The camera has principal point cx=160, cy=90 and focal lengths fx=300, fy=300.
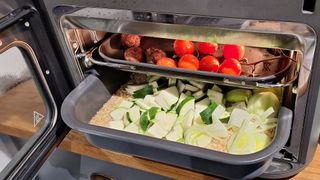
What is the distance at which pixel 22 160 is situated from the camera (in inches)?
30.8

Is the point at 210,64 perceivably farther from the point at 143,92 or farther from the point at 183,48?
the point at 143,92

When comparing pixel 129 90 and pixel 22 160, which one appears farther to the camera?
pixel 129 90

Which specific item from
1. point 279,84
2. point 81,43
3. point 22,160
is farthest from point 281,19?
point 22,160

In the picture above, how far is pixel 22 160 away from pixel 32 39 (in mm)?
318

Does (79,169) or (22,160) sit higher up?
(22,160)

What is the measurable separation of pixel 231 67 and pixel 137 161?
0.36m

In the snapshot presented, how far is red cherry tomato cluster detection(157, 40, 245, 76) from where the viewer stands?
773 mm

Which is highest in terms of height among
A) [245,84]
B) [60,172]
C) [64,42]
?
[64,42]

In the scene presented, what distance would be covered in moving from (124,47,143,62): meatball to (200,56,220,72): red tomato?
0.62ft

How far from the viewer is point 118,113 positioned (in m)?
0.88

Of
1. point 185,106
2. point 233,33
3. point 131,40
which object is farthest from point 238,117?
point 131,40

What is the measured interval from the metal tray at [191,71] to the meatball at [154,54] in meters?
0.05

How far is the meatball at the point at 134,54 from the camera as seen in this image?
0.88 m

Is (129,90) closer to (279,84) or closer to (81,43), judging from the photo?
(81,43)
